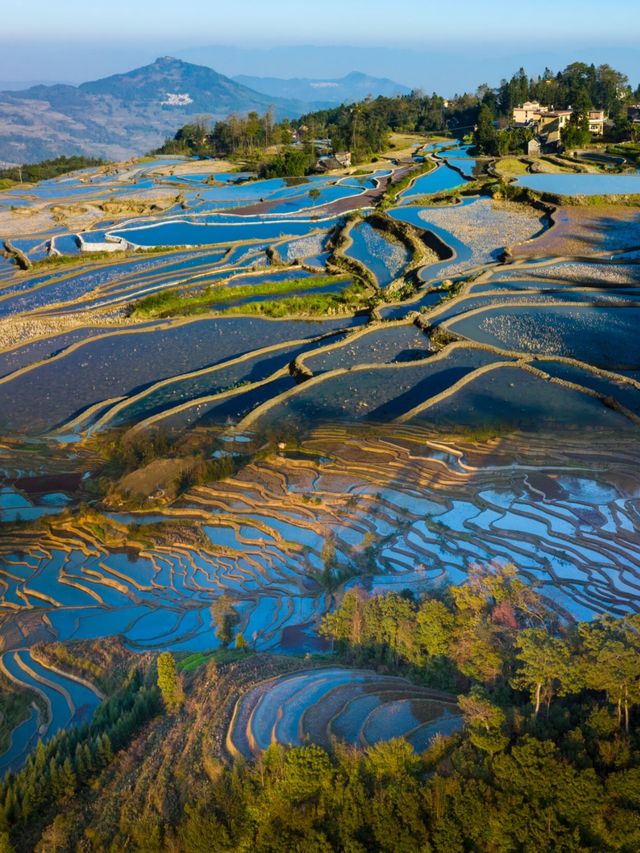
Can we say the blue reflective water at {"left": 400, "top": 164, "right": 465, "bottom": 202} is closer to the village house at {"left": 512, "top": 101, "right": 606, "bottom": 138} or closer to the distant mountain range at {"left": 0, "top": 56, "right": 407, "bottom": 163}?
the village house at {"left": 512, "top": 101, "right": 606, "bottom": 138}

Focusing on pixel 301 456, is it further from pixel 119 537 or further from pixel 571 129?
pixel 571 129

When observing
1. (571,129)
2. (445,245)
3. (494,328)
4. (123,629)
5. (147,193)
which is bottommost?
(123,629)

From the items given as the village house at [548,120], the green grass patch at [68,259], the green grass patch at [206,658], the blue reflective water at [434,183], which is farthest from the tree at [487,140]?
the green grass patch at [206,658]

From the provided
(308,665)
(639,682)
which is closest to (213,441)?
(308,665)

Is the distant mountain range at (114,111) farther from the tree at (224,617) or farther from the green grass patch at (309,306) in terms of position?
the tree at (224,617)

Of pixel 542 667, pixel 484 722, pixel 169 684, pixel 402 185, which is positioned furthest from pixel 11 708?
pixel 402 185
